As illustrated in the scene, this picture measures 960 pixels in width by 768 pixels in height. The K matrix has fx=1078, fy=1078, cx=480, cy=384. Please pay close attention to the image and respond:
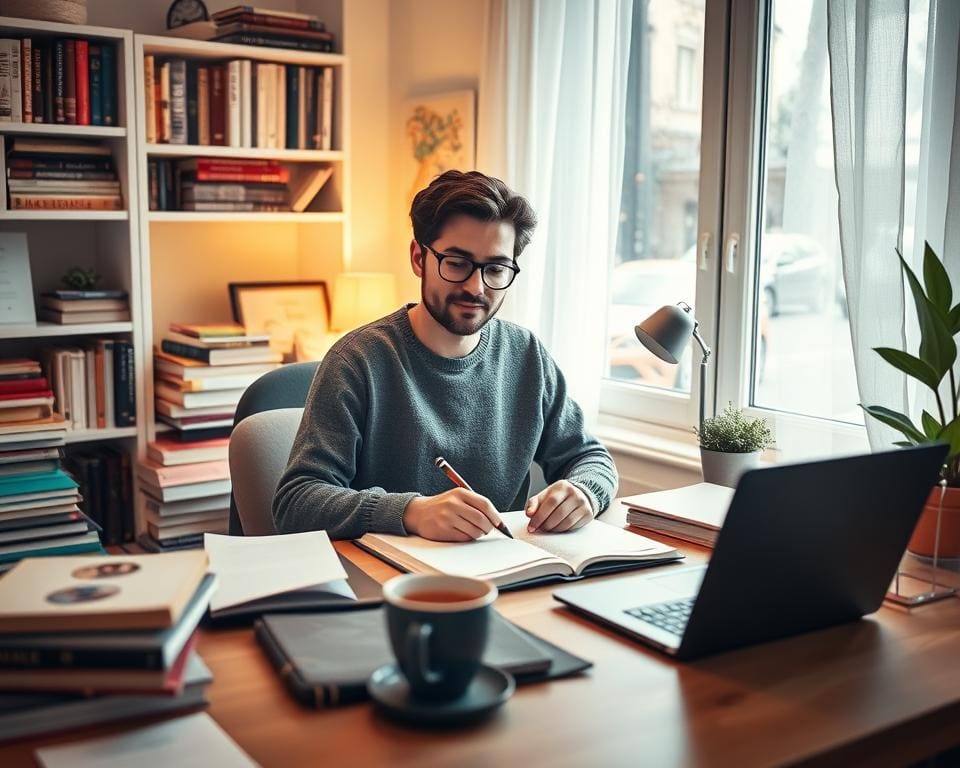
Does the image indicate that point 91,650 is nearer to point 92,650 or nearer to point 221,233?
point 92,650

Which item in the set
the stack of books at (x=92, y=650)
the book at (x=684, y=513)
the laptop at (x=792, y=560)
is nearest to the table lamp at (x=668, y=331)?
the book at (x=684, y=513)

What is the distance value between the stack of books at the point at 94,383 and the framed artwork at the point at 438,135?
1058mm

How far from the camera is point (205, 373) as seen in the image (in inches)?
123

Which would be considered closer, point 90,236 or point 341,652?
point 341,652

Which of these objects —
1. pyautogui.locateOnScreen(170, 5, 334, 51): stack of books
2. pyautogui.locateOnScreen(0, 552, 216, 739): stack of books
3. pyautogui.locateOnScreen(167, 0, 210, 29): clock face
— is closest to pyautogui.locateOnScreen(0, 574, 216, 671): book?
pyautogui.locateOnScreen(0, 552, 216, 739): stack of books

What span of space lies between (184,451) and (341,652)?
2.14 m

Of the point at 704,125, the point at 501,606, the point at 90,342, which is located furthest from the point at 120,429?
the point at 501,606

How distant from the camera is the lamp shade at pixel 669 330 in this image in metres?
1.89

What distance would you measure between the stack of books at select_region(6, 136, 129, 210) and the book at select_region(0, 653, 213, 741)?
2.29m

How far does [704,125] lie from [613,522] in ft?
4.22

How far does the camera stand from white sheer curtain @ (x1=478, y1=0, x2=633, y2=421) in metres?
2.83

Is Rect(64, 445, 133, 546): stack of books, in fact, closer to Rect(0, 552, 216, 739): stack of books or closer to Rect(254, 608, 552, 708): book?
Rect(254, 608, 552, 708): book

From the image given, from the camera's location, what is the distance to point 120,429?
315 cm

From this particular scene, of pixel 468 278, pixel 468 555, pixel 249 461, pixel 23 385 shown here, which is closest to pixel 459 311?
pixel 468 278
